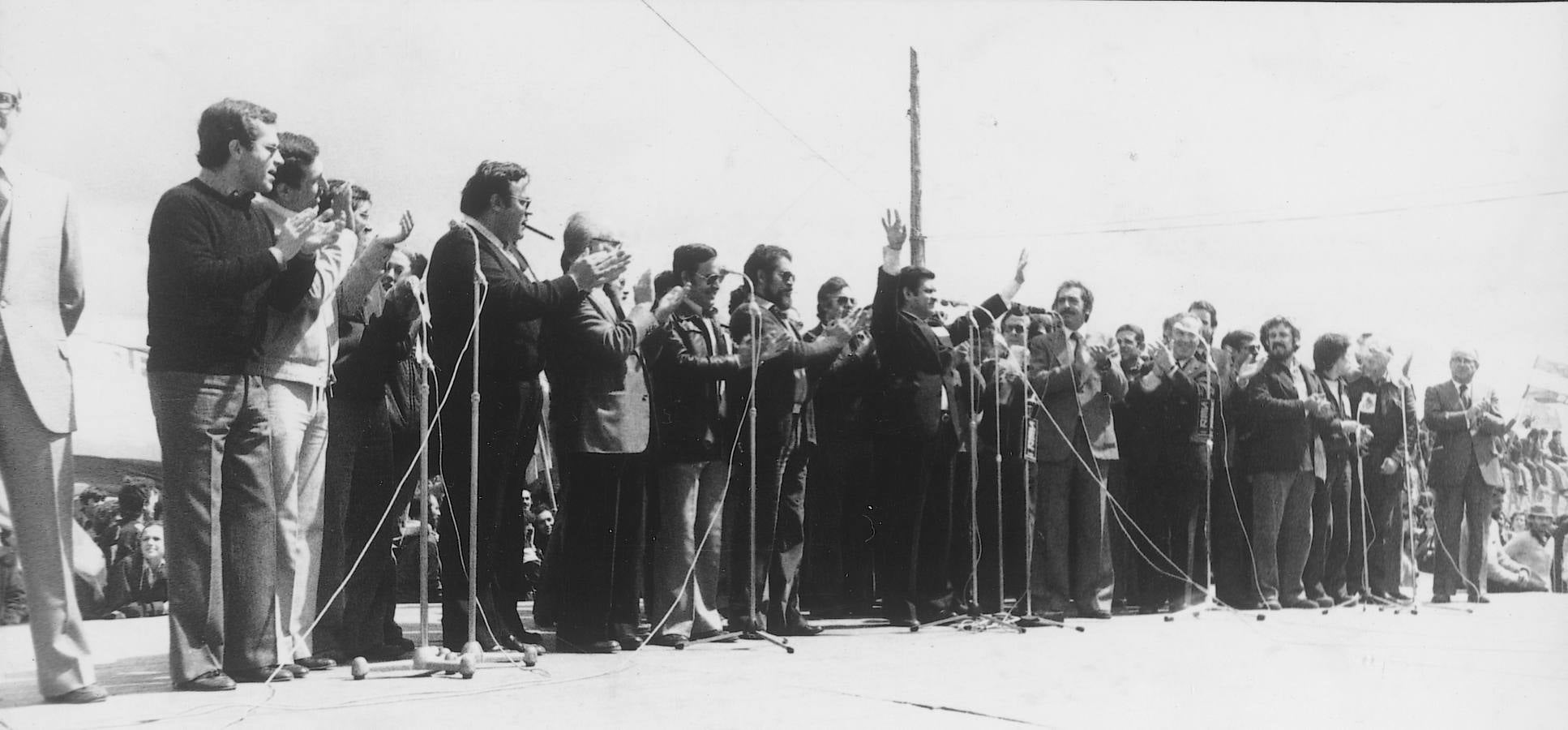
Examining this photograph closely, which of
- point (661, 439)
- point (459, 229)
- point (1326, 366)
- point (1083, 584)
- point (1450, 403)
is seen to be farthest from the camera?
point (1450, 403)

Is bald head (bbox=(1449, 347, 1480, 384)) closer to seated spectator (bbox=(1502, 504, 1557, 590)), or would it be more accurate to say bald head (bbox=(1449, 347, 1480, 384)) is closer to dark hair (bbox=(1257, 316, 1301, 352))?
dark hair (bbox=(1257, 316, 1301, 352))

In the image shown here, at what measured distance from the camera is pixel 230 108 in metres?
4.07

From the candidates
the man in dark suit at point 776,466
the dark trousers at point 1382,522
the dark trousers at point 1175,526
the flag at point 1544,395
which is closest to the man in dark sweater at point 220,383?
the man in dark suit at point 776,466

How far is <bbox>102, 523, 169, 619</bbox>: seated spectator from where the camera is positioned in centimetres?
457

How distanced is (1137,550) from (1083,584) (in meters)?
0.53

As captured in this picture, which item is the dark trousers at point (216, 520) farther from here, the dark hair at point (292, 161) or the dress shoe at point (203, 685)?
the dark hair at point (292, 161)

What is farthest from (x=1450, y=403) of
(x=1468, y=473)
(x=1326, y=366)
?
(x=1326, y=366)

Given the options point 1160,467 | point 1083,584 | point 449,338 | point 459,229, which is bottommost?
point 1083,584

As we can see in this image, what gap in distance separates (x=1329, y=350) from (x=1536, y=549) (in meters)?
2.94

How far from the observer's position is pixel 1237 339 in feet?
25.0

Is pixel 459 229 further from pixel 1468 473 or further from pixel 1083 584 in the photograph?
pixel 1468 473

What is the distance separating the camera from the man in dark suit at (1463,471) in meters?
8.16

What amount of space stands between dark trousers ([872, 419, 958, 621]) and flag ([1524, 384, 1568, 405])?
3512 millimetres

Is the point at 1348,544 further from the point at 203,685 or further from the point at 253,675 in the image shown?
the point at 203,685
